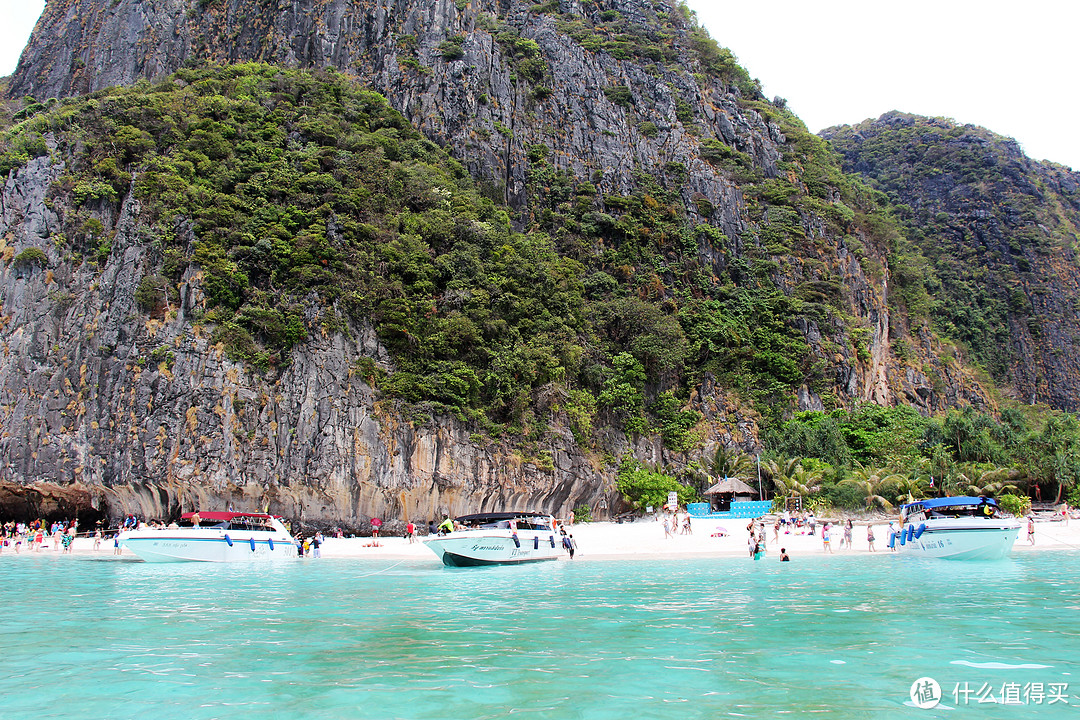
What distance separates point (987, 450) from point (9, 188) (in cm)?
5356

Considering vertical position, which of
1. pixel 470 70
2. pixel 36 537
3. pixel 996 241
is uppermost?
pixel 470 70

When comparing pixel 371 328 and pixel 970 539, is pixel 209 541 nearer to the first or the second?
pixel 371 328

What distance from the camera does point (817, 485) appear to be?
1323 inches

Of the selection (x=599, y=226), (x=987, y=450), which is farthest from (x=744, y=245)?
(x=987, y=450)

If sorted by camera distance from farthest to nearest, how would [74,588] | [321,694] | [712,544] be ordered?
[712,544]
[74,588]
[321,694]

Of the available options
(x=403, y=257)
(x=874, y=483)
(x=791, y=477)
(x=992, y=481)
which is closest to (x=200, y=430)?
(x=403, y=257)

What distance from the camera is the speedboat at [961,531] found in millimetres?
20219

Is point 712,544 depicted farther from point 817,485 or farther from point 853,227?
point 853,227

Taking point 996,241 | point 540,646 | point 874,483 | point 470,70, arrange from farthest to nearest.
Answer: point 996,241, point 470,70, point 874,483, point 540,646

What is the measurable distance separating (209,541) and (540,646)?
19.0 m

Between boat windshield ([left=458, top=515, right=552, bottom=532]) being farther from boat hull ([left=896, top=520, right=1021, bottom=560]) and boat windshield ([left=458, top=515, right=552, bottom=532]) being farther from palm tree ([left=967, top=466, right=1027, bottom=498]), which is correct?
palm tree ([left=967, top=466, right=1027, bottom=498])

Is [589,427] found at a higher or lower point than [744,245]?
lower

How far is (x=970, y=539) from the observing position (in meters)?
20.5

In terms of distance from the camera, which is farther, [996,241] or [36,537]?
[996,241]
